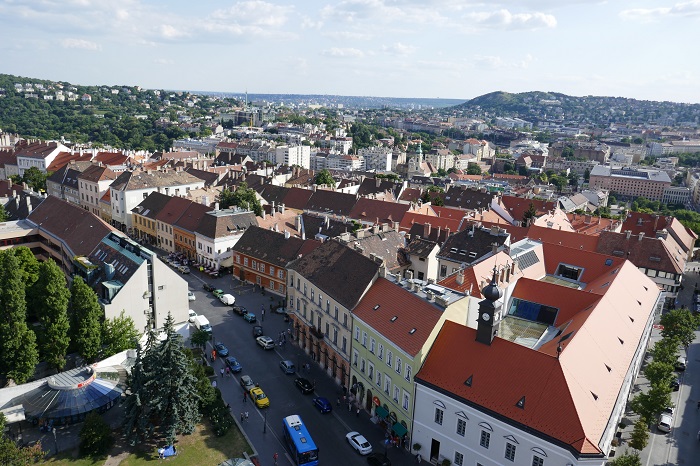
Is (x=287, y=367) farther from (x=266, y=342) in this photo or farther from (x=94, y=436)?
(x=94, y=436)

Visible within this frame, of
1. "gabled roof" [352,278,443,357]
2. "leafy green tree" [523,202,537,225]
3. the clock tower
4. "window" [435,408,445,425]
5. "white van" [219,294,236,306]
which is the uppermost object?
the clock tower

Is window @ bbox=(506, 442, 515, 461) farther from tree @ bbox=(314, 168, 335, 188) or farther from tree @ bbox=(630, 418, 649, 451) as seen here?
tree @ bbox=(314, 168, 335, 188)

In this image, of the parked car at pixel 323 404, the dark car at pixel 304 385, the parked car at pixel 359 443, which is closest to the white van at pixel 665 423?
the parked car at pixel 359 443

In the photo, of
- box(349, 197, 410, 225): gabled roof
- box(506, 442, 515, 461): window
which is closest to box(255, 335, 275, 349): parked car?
box(506, 442, 515, 461): window

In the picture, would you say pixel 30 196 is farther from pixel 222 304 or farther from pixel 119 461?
pixel 119 461

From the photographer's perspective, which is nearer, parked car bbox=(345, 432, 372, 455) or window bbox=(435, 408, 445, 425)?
window bbox=(435, 408, 445, 425)
